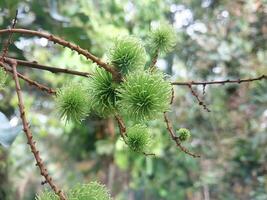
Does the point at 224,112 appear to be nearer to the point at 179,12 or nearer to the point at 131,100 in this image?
the point at 179,12

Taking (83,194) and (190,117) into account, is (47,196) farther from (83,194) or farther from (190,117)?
(190,117)

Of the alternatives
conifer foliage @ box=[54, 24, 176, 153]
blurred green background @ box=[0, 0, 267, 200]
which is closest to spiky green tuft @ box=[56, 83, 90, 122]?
conifer foliage @ box=[54, 24, 176, 153]

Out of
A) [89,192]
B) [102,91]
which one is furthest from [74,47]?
[89,192]

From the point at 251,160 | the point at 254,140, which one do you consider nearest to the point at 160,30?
the point at 254,140

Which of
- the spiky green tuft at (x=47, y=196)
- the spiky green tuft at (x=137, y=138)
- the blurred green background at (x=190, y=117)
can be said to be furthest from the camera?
Result: the blurred green background at (x=190, y=117)

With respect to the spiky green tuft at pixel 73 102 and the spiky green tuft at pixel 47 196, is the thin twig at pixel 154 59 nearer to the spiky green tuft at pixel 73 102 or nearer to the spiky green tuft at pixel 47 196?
the spiky green tuft at pixel 73 102

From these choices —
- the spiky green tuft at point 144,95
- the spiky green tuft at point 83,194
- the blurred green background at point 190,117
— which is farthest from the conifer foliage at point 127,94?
the blurred green background at point 190,117

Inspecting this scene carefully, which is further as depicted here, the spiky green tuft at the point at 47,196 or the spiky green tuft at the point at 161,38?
the spiky green tuft at the point at 161,38
